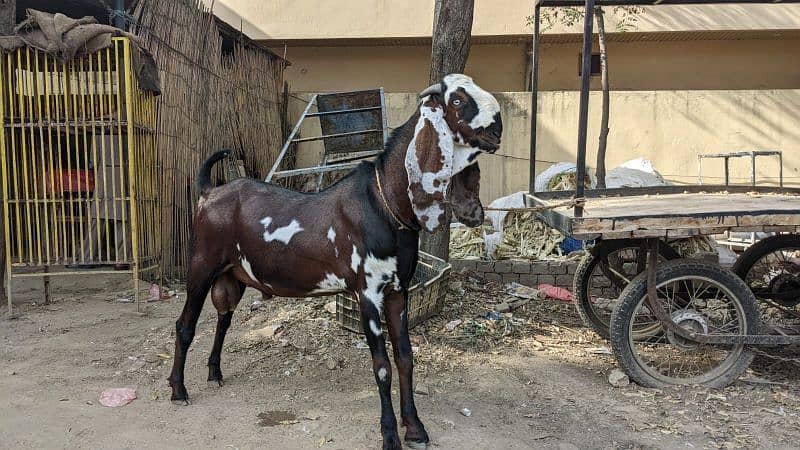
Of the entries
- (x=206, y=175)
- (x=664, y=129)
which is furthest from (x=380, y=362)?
(x=664, y=129)

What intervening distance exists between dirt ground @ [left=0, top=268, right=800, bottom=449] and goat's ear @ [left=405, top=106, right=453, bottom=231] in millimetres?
1298

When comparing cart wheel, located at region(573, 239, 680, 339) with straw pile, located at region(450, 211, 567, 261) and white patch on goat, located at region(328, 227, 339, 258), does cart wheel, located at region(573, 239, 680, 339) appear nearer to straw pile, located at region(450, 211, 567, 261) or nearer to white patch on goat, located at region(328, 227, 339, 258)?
straw pile, located at region(450, 211, 567, 261)

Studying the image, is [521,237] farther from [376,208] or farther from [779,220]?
[376,208]

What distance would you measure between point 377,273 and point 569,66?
35.1 ft

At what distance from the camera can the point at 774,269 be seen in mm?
4875

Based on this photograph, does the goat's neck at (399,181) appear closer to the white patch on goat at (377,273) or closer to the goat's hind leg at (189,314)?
the white patch on goat at (377,273)

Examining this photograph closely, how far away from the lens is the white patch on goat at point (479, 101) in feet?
9.66

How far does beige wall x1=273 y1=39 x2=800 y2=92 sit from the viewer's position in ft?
40.8

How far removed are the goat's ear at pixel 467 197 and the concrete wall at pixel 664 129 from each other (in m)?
6.59

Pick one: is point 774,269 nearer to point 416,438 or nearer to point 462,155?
point 462,155

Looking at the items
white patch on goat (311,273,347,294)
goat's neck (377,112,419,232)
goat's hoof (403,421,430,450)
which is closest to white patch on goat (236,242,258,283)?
white patch on goat (311,273,347,294)

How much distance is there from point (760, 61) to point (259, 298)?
1173cm

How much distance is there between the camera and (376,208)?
10.6 ft

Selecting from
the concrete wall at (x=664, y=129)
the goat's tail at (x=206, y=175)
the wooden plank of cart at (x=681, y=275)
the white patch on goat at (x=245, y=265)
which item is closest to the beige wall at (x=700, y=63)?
the concrete wall at (x=664, y=129)
